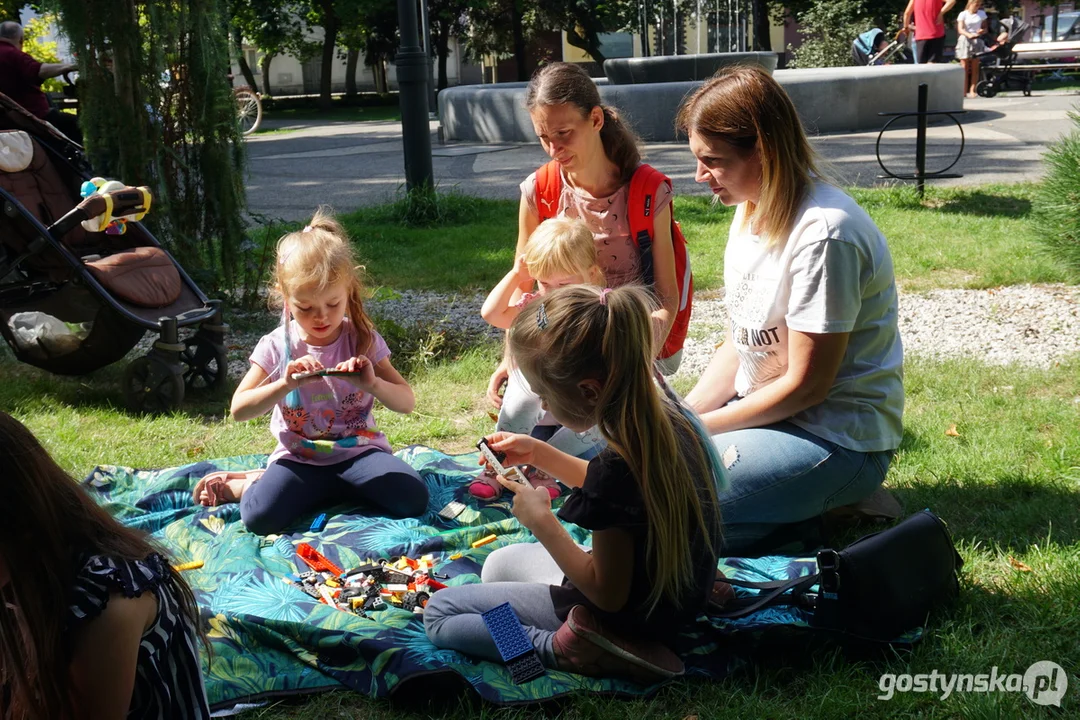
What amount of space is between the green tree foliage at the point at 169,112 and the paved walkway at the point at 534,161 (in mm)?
4055

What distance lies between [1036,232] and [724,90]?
5155 millimetres

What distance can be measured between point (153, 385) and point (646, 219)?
9.16 feet

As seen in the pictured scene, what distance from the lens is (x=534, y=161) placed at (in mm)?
14508

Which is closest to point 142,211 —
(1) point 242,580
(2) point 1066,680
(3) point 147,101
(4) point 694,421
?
(3) point 147,101

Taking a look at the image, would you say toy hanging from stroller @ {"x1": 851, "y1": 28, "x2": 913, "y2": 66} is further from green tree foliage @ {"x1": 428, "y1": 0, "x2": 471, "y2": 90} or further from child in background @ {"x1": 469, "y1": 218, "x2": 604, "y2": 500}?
child in background @ {"x1": 469, "y1": 218, "x2": 604, "y2": 500}

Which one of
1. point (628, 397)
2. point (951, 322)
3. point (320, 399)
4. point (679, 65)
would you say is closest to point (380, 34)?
point (679, 65)

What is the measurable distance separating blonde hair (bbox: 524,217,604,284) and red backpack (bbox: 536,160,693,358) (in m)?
0.24

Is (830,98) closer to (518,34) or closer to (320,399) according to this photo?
(320,399)

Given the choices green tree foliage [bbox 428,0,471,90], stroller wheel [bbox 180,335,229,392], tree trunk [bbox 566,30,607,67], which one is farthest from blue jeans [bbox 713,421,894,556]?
green tree foliage [bbox 428,0,471,90]

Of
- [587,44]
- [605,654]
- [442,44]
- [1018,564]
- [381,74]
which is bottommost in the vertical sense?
[1018,564]

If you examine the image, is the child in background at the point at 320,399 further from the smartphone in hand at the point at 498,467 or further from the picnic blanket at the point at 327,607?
the smartphone in hand at the point at 498,467

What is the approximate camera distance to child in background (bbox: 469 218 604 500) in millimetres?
3926

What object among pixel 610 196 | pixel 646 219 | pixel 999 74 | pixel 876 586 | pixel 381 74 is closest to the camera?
pixel 876 586

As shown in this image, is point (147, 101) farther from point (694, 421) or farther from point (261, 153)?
point (261, 153)
